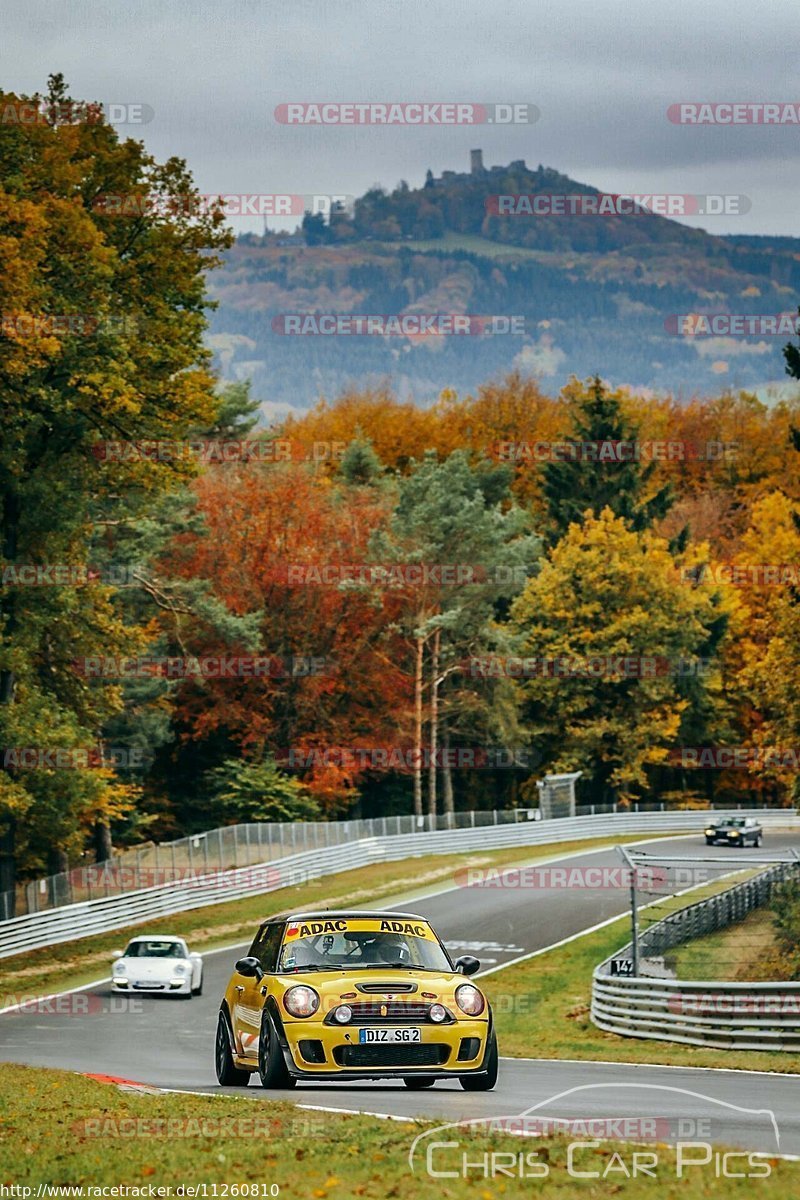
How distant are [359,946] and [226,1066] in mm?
2149

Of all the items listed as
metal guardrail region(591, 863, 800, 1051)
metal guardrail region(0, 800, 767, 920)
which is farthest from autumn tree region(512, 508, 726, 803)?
metal guardrail region(591, 863, 800, 1051)

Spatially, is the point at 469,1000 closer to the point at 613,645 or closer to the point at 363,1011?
the point at 363,1011

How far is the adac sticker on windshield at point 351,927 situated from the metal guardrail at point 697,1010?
9371 millimetres

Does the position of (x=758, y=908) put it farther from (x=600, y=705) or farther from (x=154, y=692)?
(x=600, y=705)

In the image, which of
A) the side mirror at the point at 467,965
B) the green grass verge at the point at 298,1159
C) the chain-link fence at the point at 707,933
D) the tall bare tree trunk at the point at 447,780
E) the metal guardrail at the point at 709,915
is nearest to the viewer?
the green grass verge at the point at 298,1159

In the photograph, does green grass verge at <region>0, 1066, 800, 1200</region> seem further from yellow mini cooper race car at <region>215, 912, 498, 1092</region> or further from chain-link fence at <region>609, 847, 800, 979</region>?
chain-link fence at <region>609, 847, 800, 979</region>

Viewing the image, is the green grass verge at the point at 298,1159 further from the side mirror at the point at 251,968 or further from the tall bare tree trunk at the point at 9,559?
the tall bare tree trunk at the point at 9,559

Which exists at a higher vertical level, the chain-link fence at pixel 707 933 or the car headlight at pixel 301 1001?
the car headlight at pixel 301 1001

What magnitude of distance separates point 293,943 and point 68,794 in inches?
990

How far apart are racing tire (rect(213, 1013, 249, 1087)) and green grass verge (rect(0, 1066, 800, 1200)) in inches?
72.6

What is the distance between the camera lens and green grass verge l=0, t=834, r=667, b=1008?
39250mm

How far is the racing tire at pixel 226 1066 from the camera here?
16312mm

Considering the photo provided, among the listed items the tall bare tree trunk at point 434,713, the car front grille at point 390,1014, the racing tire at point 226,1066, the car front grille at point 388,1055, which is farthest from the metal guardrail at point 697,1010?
the tall bare tree trunk at point 434,713

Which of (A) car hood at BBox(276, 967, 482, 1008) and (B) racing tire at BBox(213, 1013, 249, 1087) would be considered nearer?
(A) car hood at BBox(276, 967, 482, 1008)
